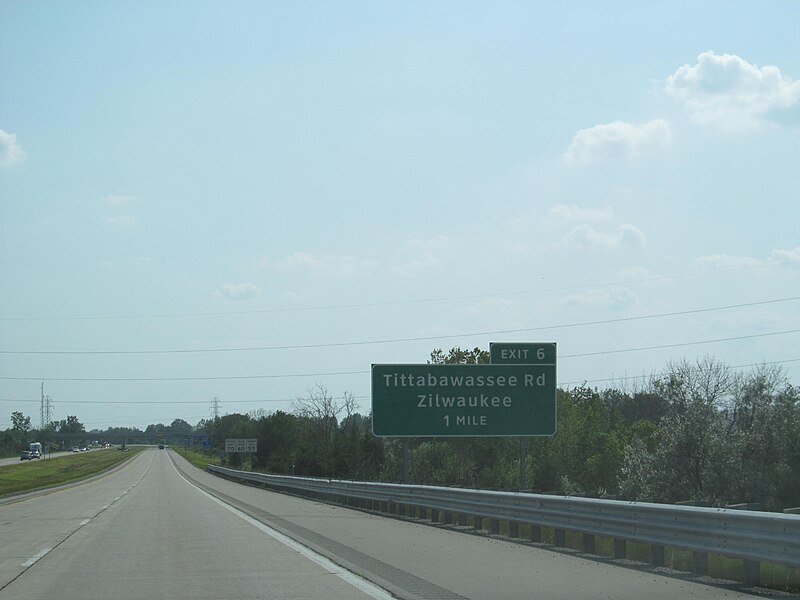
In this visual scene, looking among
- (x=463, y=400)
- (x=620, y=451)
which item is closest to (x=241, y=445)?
(x=620, y=451)

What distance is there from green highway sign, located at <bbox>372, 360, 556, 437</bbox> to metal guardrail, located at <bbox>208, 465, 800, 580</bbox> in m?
4.56

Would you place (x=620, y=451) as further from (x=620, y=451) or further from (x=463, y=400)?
(x=463, y=400)

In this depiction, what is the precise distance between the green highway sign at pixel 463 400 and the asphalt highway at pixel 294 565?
4745 mm

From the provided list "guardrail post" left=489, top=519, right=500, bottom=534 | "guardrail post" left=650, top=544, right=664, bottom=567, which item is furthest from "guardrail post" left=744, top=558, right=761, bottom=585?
"guardrail post" left=489, top=519, right=500, bottom=534

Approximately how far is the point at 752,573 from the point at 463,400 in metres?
17.4

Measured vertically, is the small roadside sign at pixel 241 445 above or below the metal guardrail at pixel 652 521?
below

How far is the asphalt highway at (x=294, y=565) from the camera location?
11508 millimetres

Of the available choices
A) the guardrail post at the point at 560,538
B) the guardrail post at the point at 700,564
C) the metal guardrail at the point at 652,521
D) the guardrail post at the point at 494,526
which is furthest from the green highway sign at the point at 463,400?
the guardrail post at the point at 700,564

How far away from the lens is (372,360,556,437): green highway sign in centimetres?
2794

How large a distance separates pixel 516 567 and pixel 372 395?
15.2m

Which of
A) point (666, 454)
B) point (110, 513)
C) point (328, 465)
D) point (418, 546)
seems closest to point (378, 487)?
point (110, 513)

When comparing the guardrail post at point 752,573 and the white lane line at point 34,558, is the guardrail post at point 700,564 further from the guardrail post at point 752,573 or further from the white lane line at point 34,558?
the white lane line at point 34,558

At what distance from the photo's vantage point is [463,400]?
93.5 ft

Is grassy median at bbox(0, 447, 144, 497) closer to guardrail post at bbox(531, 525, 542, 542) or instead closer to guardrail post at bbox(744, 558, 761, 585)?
guardrail post at bbox(531, 525, 542, 542)
